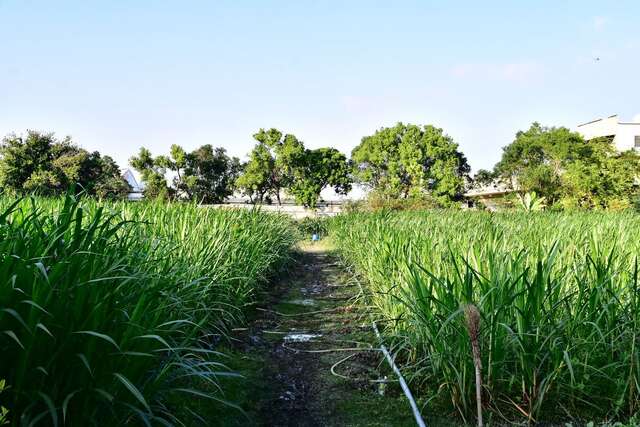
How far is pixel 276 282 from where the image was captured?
23.0 ft

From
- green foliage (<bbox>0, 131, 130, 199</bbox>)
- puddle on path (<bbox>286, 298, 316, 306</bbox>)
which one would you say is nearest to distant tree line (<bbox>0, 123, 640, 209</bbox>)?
green foliage (<bbox>0, 131, 130, 199</bbox>)

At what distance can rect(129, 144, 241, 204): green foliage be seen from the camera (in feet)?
98.0

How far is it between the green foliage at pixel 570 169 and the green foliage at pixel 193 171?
1960 centimetres

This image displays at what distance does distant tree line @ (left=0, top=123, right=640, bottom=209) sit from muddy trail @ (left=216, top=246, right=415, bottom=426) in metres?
20.1

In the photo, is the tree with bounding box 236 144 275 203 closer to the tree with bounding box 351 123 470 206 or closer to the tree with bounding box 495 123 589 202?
the tree with bounding box 351 123 470 206

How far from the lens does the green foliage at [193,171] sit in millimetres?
29875

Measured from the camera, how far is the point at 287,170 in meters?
32.9

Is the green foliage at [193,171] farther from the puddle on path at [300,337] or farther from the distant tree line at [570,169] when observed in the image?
the puddle on path at [300,337]

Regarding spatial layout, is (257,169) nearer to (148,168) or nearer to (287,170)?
(287,170)

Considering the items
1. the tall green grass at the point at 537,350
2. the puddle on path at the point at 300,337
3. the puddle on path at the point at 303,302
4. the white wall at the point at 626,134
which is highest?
the white wall at the point at 626,134

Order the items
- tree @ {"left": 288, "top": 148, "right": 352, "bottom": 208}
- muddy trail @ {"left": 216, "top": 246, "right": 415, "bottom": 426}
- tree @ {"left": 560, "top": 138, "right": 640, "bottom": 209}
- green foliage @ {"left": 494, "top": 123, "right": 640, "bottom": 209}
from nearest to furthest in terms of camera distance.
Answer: muddy trail @ {"left": 216, "top": 246, "right": 415, "bottom": 426} → tree @ {"left": 560, "top": 138, "right": 640, "bottom": 209} → green foliage @ {"left": 494, "top": 123, "right": 640, "bottom": 209} → tree @ {"left": 288, "top": 148, "right": 352, "bottom": 208}

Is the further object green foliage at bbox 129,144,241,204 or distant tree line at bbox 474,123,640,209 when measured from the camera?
green foliage at bbox 129,144,241,204

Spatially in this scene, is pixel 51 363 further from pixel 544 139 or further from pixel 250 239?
pixel 544 139

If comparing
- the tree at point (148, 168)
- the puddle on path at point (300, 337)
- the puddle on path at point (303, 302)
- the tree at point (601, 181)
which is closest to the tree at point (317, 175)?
the tree at point (148, 168)
